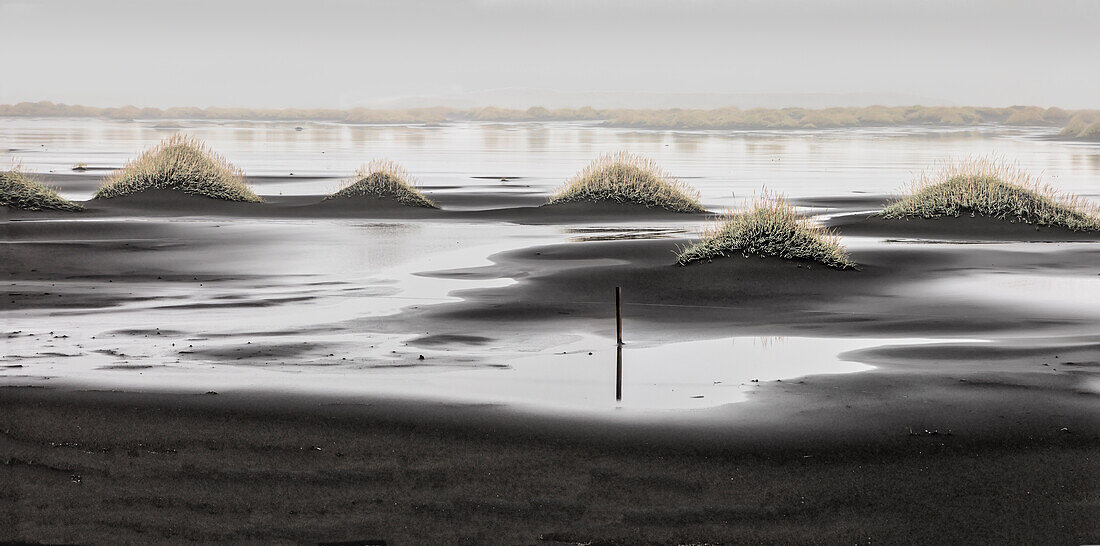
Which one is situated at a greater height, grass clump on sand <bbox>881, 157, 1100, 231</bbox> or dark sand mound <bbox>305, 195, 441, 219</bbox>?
grass clump on sand <bbox>881, 157, 1100, 231</bbox>

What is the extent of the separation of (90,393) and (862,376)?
6.49m

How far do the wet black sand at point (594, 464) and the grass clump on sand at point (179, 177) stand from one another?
25.1 meters

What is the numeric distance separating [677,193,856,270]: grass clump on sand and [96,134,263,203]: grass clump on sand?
18.3 m

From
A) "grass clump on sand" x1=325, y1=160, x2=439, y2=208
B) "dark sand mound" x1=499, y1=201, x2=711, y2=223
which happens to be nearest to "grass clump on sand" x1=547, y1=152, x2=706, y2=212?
"dark sand mound" x1=499, y1=201, x2=711, y2=223

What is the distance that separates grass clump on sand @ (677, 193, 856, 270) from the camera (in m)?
19.5

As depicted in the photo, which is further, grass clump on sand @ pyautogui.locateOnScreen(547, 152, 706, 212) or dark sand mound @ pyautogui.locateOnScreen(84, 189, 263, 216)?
grass clump on sand @ pyautogui.locateOnScreen(547, 152, 706, 212)

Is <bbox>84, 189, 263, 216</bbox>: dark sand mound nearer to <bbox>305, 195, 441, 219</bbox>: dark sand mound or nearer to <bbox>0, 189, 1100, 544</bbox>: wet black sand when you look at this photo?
<bbox>305, 195, 441, 219</bbox>: dark sand mound

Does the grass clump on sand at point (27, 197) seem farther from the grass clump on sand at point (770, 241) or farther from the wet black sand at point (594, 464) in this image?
the wet black sand at point (594, 464)

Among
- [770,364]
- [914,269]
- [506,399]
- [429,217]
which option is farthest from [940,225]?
[506,399]

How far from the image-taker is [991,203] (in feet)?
90.8

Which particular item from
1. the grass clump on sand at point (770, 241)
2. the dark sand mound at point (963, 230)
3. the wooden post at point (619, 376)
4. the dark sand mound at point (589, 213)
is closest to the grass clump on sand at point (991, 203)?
the dark sand mound at point (963, 230)

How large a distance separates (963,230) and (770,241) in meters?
9.30

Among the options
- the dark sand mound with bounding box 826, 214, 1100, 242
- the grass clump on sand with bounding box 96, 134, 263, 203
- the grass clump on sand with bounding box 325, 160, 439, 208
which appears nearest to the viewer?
the dark sand mound with bounding box 826, 214, 1100, 242

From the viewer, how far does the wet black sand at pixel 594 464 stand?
701 cm
